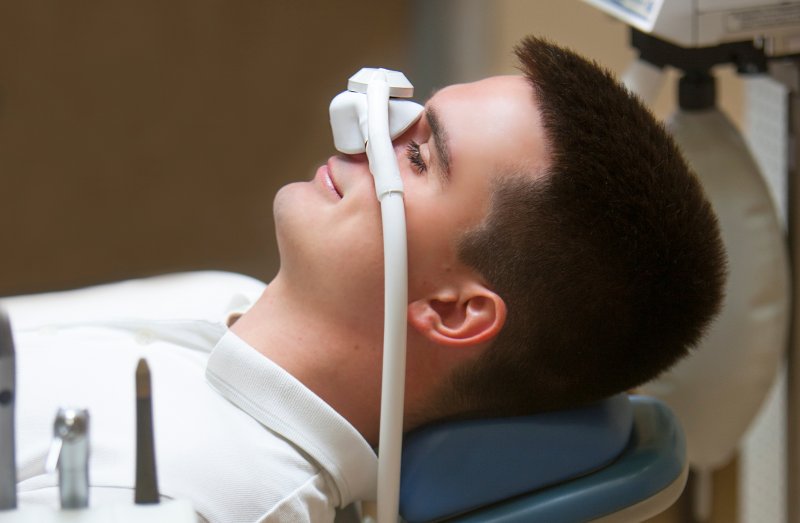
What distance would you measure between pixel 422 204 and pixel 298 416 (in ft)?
0.92

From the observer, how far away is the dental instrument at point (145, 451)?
0.71 metres

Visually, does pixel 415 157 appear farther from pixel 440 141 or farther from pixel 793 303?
pixel 793 303

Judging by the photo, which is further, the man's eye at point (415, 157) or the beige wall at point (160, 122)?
the beige wall at point (160, 122)

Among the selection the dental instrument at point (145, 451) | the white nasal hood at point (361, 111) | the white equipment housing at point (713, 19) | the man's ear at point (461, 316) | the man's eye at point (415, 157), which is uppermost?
the white equipment housing at point (713, 19)

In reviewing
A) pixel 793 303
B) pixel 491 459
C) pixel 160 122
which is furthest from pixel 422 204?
pixel 160 122

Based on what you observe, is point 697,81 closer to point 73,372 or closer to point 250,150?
point 73,372

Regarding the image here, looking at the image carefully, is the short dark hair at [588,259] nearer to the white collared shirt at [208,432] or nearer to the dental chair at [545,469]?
the dental chair at [545,469]

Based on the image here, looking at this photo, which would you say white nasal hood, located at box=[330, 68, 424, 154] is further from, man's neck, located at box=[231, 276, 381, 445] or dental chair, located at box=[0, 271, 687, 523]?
dental chair, located at box=[0, 271, 687, 523]

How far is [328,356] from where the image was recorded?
3.66ft

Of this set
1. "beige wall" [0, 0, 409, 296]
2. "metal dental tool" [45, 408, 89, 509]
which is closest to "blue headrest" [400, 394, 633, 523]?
"metal dental tool" [45, 408, 89, 509]

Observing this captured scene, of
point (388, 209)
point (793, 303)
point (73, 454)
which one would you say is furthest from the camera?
point (793, 303)

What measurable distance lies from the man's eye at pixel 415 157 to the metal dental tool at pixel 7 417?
54cm

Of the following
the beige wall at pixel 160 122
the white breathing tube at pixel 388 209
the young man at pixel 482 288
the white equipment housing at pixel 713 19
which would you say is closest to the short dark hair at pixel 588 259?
the young man at pixel 482 288

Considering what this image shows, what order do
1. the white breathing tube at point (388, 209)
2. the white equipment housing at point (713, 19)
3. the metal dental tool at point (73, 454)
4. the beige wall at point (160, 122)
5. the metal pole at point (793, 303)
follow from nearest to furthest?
the metal dental tool at point (73, 454)
the white breathing tube at point (388, 209)
the white equipment housing at point (713, 19)
the metal pole at point (793, 303)
the beige wall at point (160, 122)
